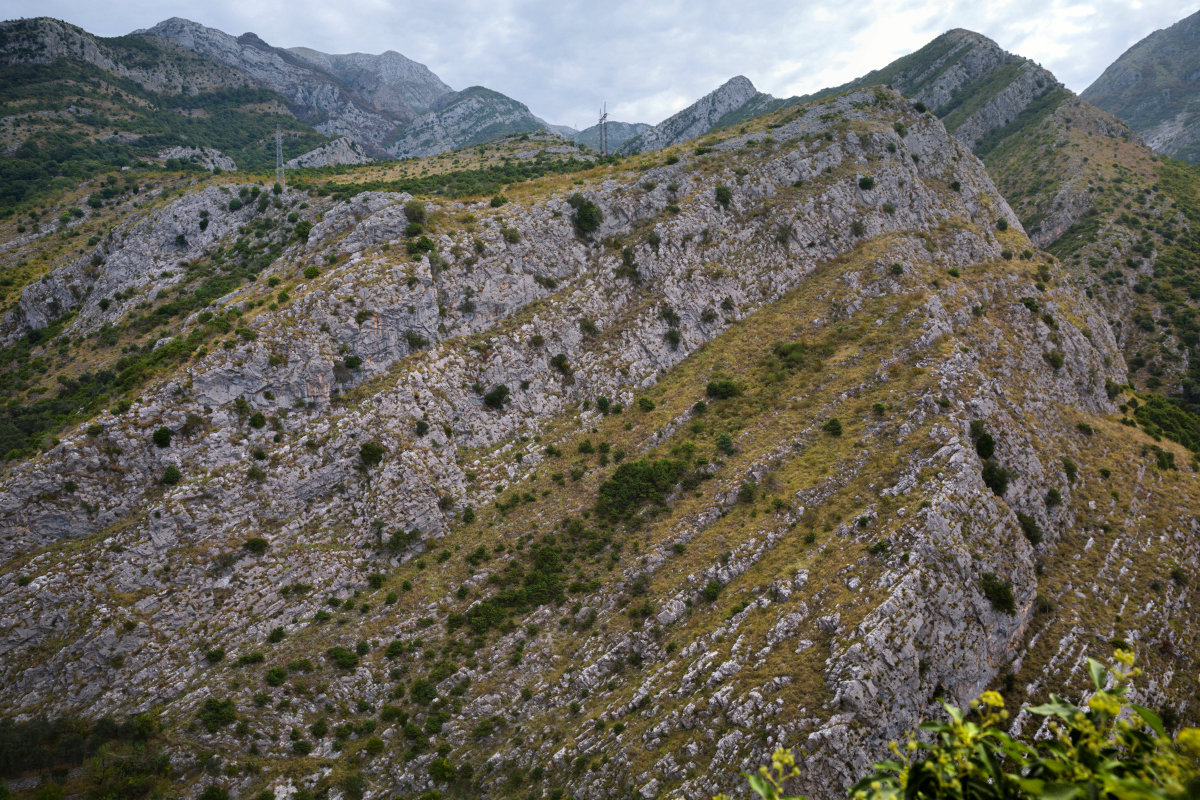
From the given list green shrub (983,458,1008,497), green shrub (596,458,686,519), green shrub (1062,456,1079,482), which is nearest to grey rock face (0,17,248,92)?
green shrub (596,458,686,519)

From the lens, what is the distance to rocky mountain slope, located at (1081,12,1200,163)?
14625 cm

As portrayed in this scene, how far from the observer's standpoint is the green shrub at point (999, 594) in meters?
26.6

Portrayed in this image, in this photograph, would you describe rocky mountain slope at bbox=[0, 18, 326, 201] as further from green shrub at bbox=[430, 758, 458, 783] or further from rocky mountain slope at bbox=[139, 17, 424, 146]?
green shrub at bbox=[430, 758, 458, 783]

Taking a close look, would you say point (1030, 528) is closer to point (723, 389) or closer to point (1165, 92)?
point (723, 389)

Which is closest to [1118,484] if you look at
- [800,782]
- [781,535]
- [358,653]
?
[781,535]

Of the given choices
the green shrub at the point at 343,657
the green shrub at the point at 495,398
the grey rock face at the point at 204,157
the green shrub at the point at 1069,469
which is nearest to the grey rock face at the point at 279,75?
the grey rock face at the point at 204,157

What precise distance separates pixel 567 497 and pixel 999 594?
2736 centimetres

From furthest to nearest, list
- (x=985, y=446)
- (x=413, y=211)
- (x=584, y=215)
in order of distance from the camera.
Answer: (x=584, y=215) < (x=413, y=211) < (x=985, y=446)

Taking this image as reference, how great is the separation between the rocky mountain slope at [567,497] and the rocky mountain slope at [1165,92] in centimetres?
16344

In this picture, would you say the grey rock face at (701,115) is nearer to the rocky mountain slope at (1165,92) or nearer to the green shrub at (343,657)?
the rocky mountain slope at (1165,92)

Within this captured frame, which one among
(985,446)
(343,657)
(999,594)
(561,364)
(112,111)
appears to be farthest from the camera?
(112,111)

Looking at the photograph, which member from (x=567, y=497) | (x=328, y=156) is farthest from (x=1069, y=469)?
(x=328, y=156)

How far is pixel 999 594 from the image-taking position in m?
26.6

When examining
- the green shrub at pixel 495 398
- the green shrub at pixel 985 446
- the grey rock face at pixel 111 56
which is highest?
the grey rock face at pixel 111 56
